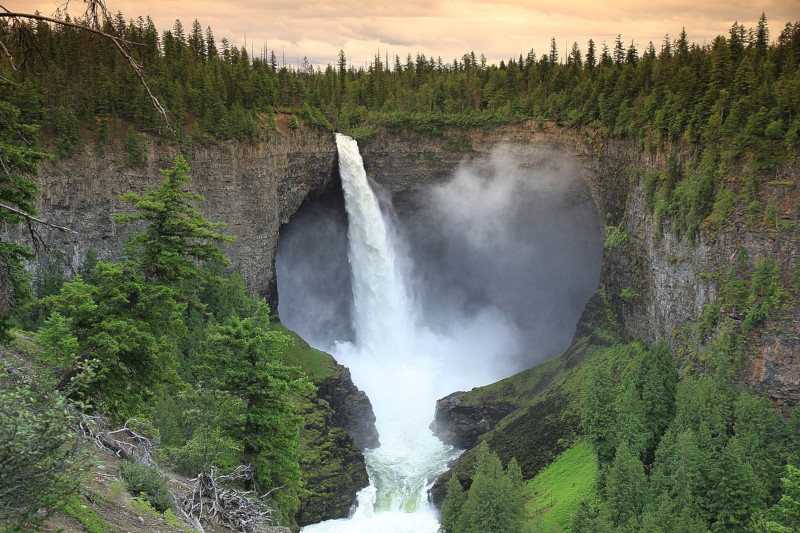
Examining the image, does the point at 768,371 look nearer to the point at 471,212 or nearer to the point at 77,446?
the point at 77,446

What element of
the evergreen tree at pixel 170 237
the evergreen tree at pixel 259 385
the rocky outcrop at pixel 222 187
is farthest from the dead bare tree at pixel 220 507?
the rocky outcrop at pixel 222 187

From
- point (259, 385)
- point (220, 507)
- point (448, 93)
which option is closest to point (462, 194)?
point (448, 93)

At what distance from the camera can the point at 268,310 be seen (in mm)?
28891

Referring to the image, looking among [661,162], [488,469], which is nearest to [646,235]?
[661,162]

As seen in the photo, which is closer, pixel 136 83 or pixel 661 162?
pixel 661 162

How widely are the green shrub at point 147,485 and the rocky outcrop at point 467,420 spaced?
44.5 metres

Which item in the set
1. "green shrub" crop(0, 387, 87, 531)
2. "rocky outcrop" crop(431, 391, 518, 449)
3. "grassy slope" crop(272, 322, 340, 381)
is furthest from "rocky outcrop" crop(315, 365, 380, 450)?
"green shrub" crop(0, 387, 87, 531)

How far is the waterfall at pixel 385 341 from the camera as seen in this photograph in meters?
65.3

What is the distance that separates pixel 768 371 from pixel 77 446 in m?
38.3

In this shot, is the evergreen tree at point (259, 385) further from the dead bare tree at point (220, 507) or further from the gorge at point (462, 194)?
the gorge at point (462, 194)

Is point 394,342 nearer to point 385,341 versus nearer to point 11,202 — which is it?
point 385,341

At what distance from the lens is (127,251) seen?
24375 mm

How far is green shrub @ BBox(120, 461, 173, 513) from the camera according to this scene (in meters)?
18.2

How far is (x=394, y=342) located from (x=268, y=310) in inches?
2037
